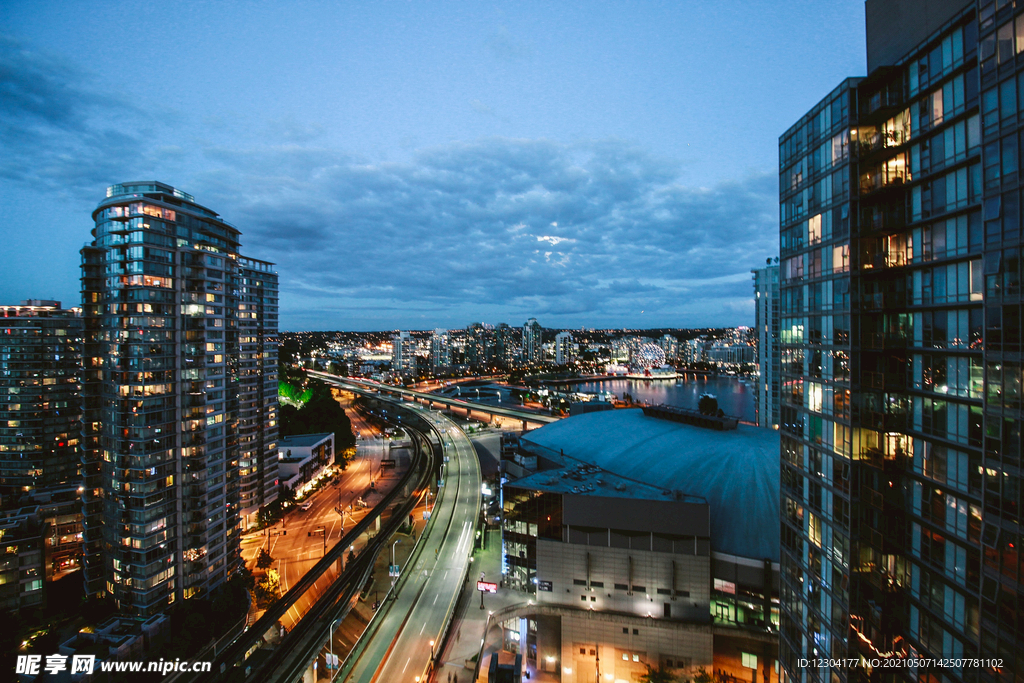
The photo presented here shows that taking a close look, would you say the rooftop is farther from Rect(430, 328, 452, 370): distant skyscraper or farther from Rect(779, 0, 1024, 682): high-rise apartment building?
Rect(430, 328, 452, 370): distant skyscraper

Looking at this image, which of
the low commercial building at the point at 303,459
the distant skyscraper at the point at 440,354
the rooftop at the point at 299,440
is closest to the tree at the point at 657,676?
the low commercial building at the point at 303,459

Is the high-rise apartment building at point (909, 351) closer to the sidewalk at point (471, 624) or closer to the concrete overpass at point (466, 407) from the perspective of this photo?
the sidewalk at point (471, 624)

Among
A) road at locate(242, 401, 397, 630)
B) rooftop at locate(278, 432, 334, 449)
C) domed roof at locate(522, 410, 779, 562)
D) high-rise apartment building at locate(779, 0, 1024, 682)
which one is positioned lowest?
road at locate(242, 401, 397, 630)

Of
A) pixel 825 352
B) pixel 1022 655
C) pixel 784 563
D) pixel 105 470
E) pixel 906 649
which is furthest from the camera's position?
pixel 105 470

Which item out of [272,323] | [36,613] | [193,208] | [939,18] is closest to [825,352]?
[939,18]

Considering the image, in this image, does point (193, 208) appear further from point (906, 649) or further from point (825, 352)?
point (906, 649)

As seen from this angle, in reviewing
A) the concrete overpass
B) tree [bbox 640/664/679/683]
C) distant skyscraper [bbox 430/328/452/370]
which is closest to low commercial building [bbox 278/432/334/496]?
the concrete overpass
